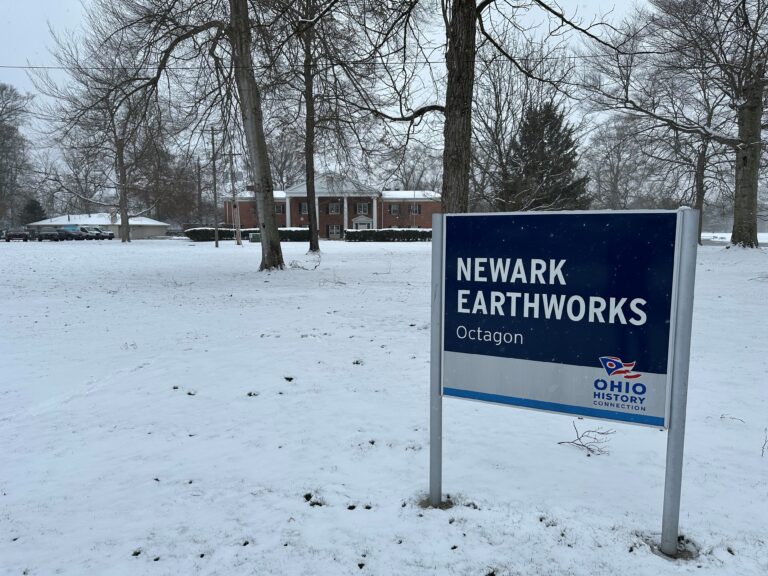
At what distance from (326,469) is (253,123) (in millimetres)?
12331

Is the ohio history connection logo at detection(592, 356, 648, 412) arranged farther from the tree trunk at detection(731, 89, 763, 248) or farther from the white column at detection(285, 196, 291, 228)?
the white column at detection(285, 196, 291, 228)

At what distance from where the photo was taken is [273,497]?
2.93m

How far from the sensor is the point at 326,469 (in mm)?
3268

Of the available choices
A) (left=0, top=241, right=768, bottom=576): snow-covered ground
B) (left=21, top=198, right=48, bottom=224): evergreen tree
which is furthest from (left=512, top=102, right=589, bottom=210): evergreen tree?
(left=21, top=198, right=48, bottom=224): evergreen tree

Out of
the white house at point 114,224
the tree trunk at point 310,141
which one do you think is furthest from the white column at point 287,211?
the tree trunk at point 310,141

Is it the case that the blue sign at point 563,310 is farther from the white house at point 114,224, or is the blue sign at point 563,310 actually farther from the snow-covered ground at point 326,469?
the white house at point 114,224

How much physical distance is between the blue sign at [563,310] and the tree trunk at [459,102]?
416 cm

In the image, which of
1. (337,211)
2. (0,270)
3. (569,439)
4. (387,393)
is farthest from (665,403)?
(337,211)

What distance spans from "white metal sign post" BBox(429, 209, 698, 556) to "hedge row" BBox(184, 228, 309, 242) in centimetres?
4501

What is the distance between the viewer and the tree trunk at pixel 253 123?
1285cm

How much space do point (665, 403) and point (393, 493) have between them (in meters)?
1.58

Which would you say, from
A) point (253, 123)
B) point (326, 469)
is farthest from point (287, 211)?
point (326, 469)

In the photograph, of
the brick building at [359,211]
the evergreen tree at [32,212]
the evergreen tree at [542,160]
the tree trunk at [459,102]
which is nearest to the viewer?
the tree trunk at [459,102]

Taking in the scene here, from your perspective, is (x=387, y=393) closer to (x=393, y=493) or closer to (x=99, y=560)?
(x=393, y=493)
